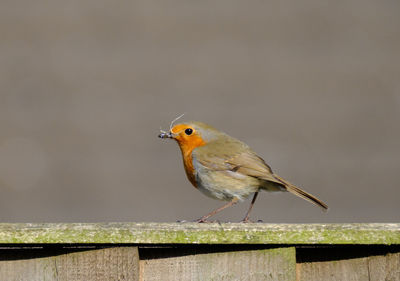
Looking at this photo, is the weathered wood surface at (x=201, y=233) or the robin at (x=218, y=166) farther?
the robin at (x=218, y=166)

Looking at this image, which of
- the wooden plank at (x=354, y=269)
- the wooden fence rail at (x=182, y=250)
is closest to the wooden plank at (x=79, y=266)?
the wooden fence rail at (x=182, y=250)

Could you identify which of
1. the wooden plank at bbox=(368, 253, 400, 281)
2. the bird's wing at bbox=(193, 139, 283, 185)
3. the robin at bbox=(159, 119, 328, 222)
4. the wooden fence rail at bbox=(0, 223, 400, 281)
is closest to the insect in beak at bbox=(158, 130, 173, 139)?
the robin at bbox=(159, 119, 328, 222)

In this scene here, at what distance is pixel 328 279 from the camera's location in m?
2.90

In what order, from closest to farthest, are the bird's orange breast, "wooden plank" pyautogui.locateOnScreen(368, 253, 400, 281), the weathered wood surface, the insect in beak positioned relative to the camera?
the weathered wood surface < "wooden plank" pyautogui.locateOnScreen(368, 253, 400, 281) < the insect in beak < the bird's orange breast

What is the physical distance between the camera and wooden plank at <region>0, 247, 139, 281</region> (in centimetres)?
281

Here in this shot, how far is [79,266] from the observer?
9.23 feet

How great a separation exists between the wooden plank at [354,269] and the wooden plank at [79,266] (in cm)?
56

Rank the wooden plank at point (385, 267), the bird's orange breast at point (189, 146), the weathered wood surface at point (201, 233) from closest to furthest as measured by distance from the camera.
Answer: the weathered wood surface at point (201, 233) < the wooden plank at point (385, 267) < the bird's orange breast at point (189, 146)

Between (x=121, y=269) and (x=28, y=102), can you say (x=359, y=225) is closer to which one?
(x=121, y=269)

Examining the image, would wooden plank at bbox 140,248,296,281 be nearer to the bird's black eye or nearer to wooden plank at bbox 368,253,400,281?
wooden plank at bbox 368,253,400,281

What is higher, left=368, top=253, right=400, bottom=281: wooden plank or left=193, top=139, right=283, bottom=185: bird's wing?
left=193, top=139, right=283, bottom=185: bird's wing

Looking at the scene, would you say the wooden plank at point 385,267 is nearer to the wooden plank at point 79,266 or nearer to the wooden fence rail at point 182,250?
the wooden fence rail at point 182,250

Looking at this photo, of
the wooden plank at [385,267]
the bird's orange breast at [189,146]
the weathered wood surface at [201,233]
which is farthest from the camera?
the bird's orange breast at [189,146]

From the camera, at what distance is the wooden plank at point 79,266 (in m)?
2.81
